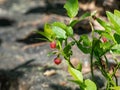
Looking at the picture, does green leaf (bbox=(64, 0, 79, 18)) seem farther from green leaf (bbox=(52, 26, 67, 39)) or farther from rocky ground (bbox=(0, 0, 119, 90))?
rocky ground (bbox=(0, 0, 119, 90))

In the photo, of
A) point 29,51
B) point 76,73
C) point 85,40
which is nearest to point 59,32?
point 85,40

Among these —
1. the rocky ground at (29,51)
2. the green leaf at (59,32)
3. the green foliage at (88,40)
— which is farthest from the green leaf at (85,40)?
the rocky ground at (29,51)

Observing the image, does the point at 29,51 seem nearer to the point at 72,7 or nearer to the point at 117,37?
the point at 72,7

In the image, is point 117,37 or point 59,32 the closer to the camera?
point 117,37

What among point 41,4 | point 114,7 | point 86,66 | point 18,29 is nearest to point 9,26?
point 18,29

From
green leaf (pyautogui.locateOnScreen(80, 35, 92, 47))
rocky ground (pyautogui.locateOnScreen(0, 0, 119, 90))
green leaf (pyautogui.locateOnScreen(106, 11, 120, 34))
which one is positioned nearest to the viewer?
green leaf (pyautogui.locateOnScreen(106, 11, 120, 34))

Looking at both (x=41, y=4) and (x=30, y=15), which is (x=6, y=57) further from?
(x=41, y=4)

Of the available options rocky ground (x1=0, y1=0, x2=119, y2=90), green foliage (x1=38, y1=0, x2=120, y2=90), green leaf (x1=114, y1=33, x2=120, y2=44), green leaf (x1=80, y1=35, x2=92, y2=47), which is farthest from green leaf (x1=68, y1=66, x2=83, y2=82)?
rocky ground (x1=0, y1=0, x2=119, y2=90)

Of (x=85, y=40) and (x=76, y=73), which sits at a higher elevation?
(x=85, y=40)

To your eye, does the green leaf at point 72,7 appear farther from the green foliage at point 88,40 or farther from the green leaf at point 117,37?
the green leaf at point 117,37
